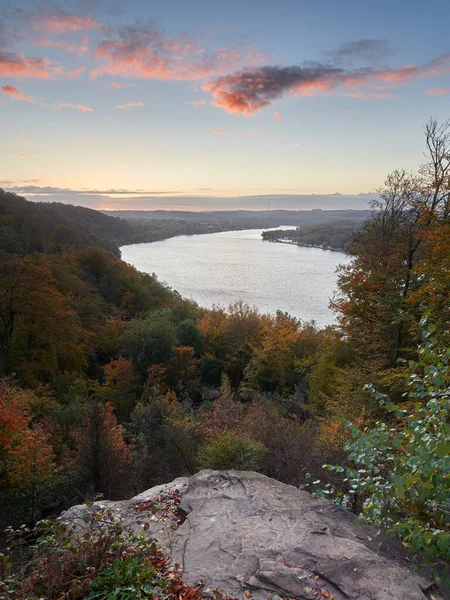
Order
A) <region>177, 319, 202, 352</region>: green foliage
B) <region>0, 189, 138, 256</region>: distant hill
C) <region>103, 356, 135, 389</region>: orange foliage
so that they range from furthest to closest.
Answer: <region>0, 189, 138, 256</region>: distant hill < <region>177, 319, 202, 352</region>: green foliage < <region>103, 356, 135, 389</region>: orange foliage

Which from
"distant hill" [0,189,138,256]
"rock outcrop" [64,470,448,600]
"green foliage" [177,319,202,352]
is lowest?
"green foliage" [177,319,202,352]

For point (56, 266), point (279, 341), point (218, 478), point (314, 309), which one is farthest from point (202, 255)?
point (218, 478)

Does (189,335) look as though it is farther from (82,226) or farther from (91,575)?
(82,226)

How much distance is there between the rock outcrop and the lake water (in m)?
28.7

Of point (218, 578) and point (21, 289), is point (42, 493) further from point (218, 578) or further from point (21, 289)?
point (21, 289)

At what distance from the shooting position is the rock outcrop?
16.5 feet

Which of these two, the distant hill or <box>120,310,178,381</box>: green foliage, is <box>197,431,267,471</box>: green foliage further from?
the distant hill

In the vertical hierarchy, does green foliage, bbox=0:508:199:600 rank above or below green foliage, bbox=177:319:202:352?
above

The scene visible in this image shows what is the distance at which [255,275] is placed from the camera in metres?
69.1

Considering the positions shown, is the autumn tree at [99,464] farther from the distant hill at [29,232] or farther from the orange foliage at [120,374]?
the distant hill at [29,232]

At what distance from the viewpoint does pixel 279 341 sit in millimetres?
31031

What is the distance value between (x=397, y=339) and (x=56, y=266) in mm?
33145

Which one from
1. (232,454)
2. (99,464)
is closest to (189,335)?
(99,464)

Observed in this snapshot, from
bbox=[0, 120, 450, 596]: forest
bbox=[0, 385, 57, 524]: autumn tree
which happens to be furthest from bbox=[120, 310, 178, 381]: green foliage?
bbox=[0, 385, 57, 524]: autumn tree
